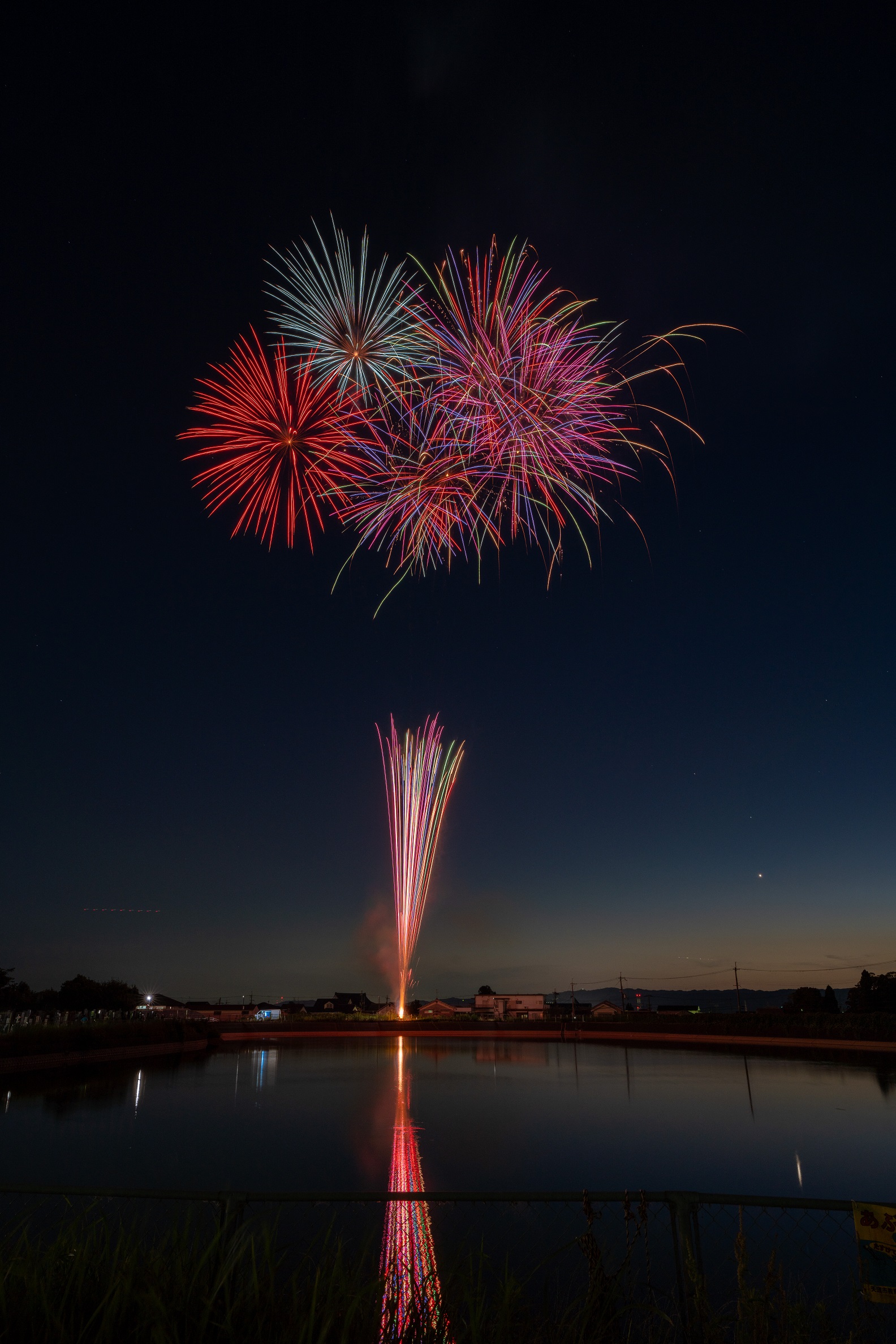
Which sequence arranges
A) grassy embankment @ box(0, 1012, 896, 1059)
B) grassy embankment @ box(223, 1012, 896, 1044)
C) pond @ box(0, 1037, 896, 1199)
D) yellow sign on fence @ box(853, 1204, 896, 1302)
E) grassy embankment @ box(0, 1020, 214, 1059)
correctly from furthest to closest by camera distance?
grassy embankment @ box(223, 1012, 896, 1044) < grassy embankment @ box(0, 1012, 896, 1059) < grassy embankment @ box(0, 1020, 214, 1059) < pond @ box(0, 1037, 896, 1199) < yellow sign on fence @ box(853, 1204, 896, 1302)

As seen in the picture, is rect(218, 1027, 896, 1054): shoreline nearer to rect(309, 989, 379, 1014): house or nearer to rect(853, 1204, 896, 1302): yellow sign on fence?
rect(853, 1204, 896, 1302): yellow sign on fence

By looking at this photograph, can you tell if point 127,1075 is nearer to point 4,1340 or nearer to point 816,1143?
point 816,1143

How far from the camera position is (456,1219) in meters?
8.44

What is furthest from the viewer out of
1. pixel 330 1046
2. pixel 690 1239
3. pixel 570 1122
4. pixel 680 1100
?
pixel 330 1046

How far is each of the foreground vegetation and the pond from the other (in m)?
6.18

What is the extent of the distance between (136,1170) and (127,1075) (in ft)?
48.7

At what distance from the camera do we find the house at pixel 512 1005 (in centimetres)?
6925

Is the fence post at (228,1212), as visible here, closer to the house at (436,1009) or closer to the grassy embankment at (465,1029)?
the grassy embankment at (465,1029)

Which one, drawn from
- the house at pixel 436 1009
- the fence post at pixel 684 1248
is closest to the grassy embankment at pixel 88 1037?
the fence post at pixel 684 1248

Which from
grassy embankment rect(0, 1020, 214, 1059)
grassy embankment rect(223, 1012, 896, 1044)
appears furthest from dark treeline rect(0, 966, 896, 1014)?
grassy embankment rect(0, 1020, 214, 1059)

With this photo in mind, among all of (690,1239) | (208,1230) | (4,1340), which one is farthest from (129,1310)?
(208,1230)

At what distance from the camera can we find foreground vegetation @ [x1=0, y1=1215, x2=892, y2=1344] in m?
3.63

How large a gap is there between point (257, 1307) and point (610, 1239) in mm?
5621

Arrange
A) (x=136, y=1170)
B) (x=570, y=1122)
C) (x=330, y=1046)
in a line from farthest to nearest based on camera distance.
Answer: (x=330, y=1046)
(x=570, y=1122)
(x=136, y=1170)
